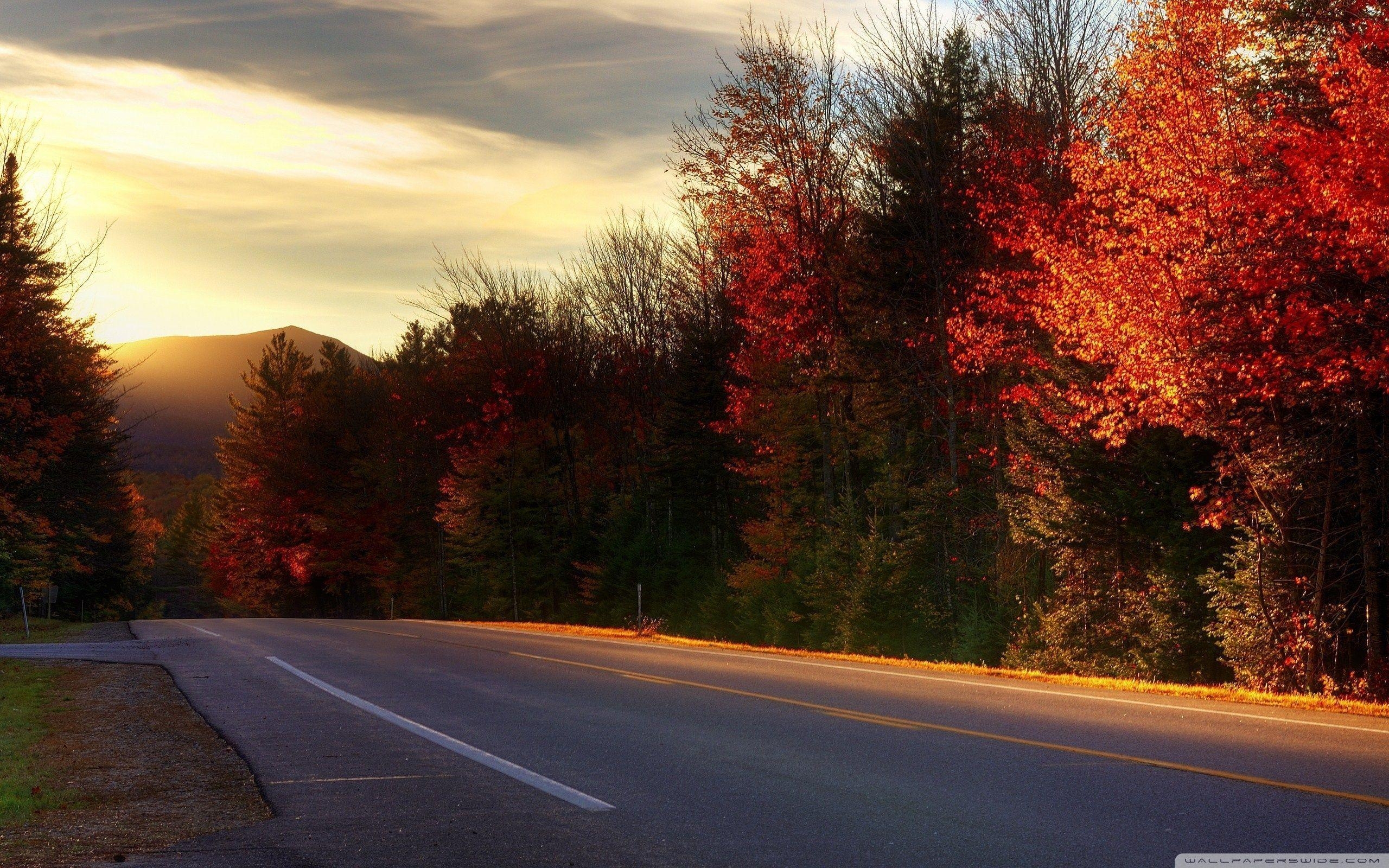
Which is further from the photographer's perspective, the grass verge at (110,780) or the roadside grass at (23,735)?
the roadside grass at (23,735)

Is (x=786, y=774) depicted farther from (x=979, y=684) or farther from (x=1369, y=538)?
(x=1369, y=538)

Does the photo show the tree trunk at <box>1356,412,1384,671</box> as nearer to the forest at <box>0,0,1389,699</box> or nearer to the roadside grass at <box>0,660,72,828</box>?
the forest at <box>0,0,1389,699</box>

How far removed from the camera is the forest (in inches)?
658

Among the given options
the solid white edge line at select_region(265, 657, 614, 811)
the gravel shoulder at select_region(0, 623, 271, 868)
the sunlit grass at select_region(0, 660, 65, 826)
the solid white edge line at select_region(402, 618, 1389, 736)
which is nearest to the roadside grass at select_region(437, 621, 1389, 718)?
the solid white edge line at select_region(402, 618, 1389, 736)

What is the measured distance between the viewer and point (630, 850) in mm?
6270

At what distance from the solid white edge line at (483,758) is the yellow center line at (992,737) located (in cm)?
363

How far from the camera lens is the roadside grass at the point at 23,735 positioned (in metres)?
8.19

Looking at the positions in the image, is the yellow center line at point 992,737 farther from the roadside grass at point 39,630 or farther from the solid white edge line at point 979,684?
the roadside grass at point 39,630

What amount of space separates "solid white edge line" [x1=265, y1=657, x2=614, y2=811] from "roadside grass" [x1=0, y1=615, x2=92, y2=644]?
22846 millimetres

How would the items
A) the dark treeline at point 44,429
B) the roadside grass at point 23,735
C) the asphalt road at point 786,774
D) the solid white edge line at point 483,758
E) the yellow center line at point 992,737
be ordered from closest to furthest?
the asphalt road at point 786,774
the yellow center line at point 992,737
the solid white edge line at point 483,758
the roadside grass at point 23,735
the dark treeline at point 44,429

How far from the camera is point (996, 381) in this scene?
31938 millimetres

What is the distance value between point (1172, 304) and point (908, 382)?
600 inches

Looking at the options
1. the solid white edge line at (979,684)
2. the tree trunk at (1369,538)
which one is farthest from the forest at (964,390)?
the solid white edge line at (979,684)

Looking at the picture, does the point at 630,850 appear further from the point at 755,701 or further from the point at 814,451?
the point at 814,451
